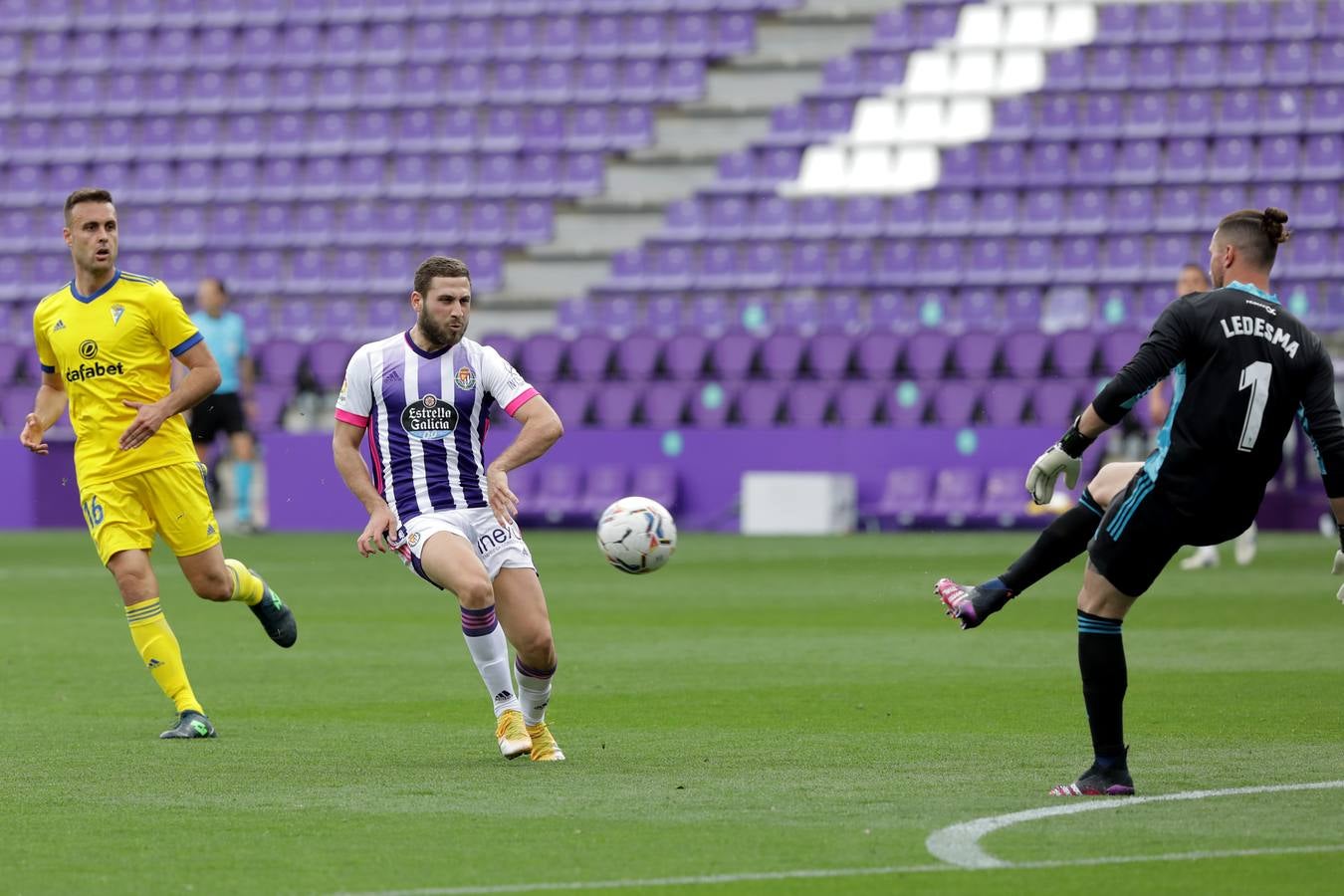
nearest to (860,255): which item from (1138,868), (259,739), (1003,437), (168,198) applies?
(1003,437)

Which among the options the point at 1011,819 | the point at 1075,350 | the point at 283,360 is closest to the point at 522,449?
the point at 1011,819

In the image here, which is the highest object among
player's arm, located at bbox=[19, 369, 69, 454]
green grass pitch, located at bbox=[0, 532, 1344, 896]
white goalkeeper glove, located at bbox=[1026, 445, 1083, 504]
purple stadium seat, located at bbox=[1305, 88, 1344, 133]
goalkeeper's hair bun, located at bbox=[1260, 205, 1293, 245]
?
purple stadium seat, located at bbox=[1305, 88, 1344, 133]

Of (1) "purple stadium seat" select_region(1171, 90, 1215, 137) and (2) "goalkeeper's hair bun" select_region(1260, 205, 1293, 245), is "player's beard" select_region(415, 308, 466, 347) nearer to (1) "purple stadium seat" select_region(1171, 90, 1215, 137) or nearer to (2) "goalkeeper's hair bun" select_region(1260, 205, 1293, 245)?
(2) "goalkeeper's hair bun" select_region(1260, 205, 1293, 245)

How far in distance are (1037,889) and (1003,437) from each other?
62.8 ft

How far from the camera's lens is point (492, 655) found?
809 cm

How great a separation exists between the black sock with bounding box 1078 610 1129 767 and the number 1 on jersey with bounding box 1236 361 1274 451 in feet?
2.36

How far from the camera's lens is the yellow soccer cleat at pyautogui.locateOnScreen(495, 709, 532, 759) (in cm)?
786

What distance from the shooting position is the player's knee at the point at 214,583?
9109 mm

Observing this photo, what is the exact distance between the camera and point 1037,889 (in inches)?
205

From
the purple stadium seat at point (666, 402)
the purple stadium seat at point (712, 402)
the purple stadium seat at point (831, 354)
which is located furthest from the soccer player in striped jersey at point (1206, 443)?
the purple stadium seat at point (666, 402)

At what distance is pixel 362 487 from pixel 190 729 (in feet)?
4.78

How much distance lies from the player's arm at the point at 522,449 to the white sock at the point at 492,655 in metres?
0.41

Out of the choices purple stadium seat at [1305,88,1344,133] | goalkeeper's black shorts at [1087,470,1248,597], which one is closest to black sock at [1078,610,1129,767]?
goalkeeper's black shorts at [1087,470,1248,597]

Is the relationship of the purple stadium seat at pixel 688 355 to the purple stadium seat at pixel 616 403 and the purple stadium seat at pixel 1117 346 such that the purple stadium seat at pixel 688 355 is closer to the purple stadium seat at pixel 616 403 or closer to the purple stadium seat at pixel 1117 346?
the purple stadium seat at pixel 616 403
